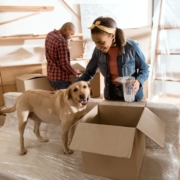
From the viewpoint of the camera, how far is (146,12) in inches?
135

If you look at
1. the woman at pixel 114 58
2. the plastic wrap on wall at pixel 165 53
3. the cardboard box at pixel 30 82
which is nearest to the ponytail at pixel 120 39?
the woman at pixel 114 58

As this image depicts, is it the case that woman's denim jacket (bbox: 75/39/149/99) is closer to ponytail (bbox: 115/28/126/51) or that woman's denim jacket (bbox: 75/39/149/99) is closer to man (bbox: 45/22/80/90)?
ponytail (bbox: 115/28/126/51)

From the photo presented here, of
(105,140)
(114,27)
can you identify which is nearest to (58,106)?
(105,140)

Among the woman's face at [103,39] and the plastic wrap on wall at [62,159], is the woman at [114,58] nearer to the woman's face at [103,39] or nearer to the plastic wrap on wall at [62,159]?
the woman's face at [103,39]

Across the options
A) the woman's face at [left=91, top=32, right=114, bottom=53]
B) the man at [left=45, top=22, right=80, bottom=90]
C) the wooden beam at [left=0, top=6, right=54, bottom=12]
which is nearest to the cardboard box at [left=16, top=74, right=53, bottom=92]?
the man at [left=45, top=22, right=80, bottom=90]

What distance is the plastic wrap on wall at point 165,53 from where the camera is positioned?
9.25 feet

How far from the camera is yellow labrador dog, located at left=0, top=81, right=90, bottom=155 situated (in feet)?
3.80

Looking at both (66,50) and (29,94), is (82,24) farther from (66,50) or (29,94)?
(29,94)

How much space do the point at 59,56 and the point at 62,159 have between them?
136 centimetres

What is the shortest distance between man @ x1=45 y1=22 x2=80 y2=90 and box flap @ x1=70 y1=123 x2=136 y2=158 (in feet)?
4.74

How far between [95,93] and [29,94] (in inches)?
62.3

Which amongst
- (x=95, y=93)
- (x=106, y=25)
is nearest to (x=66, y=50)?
(x=95, y=93)

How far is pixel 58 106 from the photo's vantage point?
121cm

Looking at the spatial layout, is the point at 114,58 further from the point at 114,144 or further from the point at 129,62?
the point at 114,144
